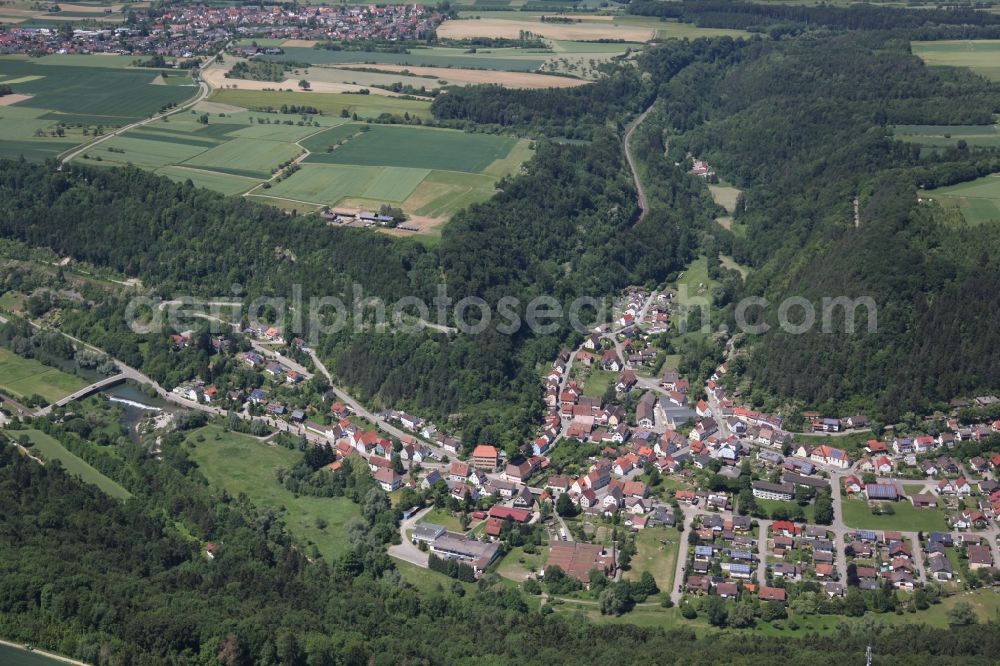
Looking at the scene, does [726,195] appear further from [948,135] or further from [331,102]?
[331,102]

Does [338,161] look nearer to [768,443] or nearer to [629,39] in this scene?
[768,443]

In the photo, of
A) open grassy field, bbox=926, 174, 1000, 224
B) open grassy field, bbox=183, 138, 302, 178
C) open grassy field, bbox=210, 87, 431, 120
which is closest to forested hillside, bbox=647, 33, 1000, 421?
open grassy field, bbox=926, 174, 1000, 224

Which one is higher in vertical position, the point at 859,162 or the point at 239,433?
the point at 859,162

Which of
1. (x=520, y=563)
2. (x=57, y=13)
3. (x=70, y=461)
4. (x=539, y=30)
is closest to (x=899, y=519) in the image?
(x=520, y=563)

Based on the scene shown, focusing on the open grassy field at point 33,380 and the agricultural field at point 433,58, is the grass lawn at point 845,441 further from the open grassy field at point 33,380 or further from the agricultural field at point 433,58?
the agricultural field at point 433,58

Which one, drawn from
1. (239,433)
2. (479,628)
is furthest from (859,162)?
(479,628)

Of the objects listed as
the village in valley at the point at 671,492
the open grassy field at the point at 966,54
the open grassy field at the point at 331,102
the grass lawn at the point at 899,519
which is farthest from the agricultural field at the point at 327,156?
the open grassy field at the point at 966,54
